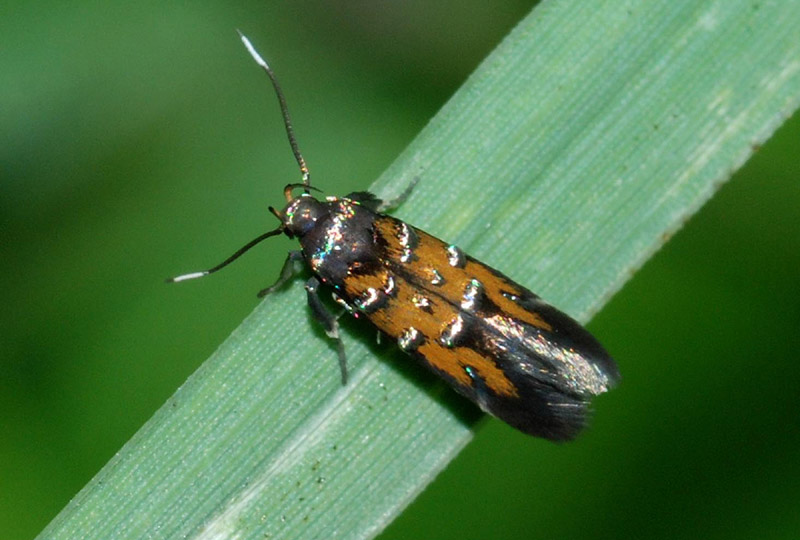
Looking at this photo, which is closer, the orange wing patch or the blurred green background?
the orange wing patch

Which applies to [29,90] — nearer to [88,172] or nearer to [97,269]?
[88,172]

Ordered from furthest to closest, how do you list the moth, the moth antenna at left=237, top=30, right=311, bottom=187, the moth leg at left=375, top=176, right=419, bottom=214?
1. the moth antenna at left=237, top=30, right=311, bottom=187
2. the moth leg at left=375, top=176, right=419, bottom=214
3. the moth

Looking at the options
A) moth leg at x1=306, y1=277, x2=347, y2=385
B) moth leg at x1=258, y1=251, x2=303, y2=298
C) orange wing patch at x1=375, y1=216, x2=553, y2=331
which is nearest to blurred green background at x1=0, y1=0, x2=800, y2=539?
moth leg at x1=258, y1=251, x2=303, y2=298

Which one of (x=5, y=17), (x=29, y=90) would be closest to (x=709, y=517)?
(x=29, y=90)

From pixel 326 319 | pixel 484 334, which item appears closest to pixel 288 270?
pixel 326 319

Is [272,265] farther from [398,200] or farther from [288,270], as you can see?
[398,200]

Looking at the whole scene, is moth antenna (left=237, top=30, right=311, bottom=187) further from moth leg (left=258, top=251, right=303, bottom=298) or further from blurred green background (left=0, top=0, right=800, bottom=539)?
blurred green background (left=0, top=0, right=800, bottom=539)

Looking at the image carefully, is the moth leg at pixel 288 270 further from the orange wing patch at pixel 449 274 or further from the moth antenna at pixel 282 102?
the orange wing patch at pixel 449 274
